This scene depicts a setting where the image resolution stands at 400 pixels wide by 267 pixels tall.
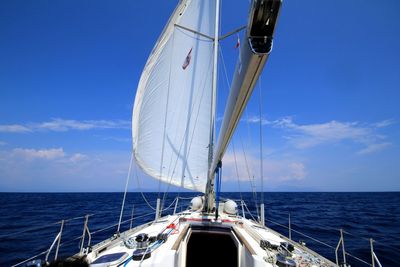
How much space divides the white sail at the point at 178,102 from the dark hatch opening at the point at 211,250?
2855 millimetres

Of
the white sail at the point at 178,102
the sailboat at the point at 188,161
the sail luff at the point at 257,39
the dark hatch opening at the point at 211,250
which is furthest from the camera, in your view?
the white sail at the point at 178,102

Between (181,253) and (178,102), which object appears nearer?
(181,253)

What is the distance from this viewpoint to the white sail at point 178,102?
7.28 metres

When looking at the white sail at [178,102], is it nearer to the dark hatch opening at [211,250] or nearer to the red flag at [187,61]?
the red flag at [187,61]

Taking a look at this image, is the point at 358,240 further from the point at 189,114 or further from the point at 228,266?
the point at 189,114

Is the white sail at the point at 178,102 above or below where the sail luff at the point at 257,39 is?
above

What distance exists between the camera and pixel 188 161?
8305 millimetres

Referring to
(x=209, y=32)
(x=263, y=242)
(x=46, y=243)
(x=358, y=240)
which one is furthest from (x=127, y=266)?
(x=358, y=240)

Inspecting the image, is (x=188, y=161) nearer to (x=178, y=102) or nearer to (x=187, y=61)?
(x=178, y=102)

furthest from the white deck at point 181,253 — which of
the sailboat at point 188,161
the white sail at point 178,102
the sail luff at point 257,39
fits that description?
the white sail at point 178,102

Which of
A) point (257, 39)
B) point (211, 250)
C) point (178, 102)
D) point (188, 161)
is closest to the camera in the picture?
point (257, 39)

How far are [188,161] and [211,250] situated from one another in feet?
11.8

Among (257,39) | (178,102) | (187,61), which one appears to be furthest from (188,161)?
(257,39)

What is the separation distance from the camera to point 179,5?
7.24 metres
